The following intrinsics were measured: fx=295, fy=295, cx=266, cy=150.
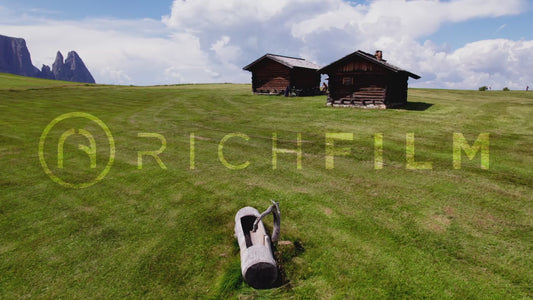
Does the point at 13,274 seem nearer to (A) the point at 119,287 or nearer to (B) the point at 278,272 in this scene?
(A) the point at 119,287

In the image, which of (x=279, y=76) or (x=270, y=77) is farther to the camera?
(x=270, y=77)

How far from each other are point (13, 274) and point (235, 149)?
855cm

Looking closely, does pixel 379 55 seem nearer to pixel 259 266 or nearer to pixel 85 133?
pixel 85 133

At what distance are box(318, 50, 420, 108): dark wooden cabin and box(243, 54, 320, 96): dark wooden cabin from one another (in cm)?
868

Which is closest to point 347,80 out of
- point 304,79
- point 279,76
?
point 279,76

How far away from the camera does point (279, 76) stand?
35.0 meters

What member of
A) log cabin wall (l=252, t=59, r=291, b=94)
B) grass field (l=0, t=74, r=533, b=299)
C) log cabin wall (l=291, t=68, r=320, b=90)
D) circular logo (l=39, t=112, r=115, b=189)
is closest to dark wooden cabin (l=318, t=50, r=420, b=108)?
log cabin wall (l=291, t=68, r=320, b=90)

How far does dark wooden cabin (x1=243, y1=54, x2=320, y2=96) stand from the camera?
112 feet

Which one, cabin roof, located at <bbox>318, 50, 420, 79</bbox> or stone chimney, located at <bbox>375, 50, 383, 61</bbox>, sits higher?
stone chimney, located at <bbox>375, 50, 383, 61</bbox>

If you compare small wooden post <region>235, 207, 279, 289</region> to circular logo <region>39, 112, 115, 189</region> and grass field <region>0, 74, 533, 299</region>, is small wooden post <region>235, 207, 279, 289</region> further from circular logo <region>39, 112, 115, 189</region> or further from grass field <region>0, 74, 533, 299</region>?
circular logo <region>39, 112, 115, 189</region>

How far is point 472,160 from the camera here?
10.9 meters

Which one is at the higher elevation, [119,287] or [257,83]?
[257,83]

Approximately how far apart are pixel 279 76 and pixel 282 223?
3011cm

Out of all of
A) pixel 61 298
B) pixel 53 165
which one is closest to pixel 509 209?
pixel 61 298
